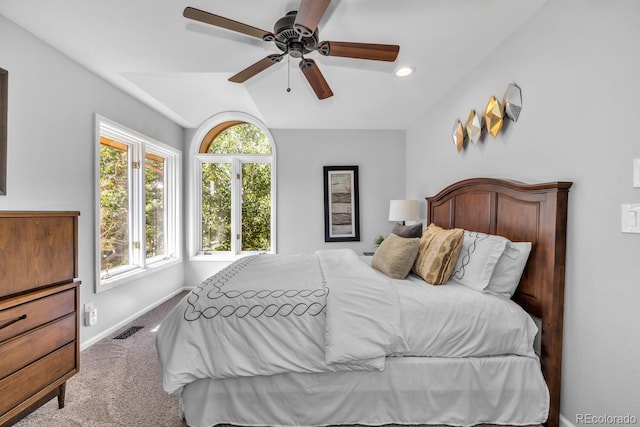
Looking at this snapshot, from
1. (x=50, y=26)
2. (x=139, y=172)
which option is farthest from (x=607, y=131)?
(x=139, y=172)

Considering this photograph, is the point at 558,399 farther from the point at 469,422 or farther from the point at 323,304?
the point at 323,304

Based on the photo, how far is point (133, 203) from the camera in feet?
10.7

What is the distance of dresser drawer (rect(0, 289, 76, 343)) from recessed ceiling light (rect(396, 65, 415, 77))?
284 cm

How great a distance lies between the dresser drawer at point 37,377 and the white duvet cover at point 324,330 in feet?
2.10

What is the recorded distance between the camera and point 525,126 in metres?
1.82

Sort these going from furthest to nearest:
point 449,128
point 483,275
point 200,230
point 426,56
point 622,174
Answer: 1. point 200,230
2. point 449,128
3. point 426,56
4. point 483,275
5. point 622,174

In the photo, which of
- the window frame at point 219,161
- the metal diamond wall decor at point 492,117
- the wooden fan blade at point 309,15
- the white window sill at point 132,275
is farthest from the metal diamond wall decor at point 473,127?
the white window sill at point 132,275

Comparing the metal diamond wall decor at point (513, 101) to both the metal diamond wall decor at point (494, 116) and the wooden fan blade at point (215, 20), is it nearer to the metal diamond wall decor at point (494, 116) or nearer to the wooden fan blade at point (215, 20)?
the metal diamond wall decor at point (494, 116)

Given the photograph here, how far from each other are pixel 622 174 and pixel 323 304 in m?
1.50

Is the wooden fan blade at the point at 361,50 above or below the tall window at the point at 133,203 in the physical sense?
above

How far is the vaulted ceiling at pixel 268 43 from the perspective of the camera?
170 centimetres

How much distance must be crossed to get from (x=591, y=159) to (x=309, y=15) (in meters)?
1.54

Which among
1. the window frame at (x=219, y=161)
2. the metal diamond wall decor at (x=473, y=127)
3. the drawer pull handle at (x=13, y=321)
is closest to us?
the drawer pull handle at (x=13, y=321)

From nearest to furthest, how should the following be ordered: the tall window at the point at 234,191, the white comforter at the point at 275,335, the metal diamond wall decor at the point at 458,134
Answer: the white comforter at the point at 275,335, the metal diamond wall decor at the point at 458,134, the tall window at the point at 234,191
